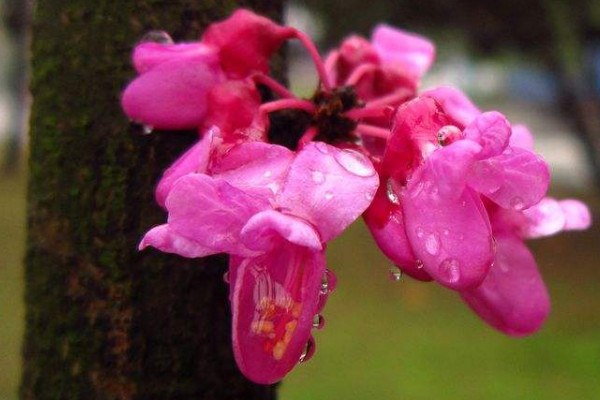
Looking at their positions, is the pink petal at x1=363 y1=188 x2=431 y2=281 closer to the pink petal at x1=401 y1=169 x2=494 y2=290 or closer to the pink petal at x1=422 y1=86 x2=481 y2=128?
the pink petal at x1=401 y1=169 x2=494 y2=290

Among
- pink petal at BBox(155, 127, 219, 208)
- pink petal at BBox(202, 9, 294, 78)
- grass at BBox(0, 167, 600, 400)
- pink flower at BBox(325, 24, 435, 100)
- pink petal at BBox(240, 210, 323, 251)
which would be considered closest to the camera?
pink petal at BBox(240, 210, 323, 251)

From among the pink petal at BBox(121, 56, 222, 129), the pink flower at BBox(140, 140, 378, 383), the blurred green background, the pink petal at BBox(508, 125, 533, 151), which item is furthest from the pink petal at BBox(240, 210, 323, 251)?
the blurred green background

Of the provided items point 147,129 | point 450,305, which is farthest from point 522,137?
point 450,305

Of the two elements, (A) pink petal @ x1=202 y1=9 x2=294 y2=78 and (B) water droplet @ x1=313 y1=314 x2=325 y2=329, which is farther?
(A) pink petal @ x1=202 y1=9 x2=294 y2=78

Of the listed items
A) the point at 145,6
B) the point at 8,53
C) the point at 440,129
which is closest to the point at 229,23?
the point at 145,6

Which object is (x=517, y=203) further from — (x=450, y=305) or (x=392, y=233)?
(x=450, y=305)

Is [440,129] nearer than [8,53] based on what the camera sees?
Yes

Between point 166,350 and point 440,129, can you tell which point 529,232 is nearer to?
point 440,129
